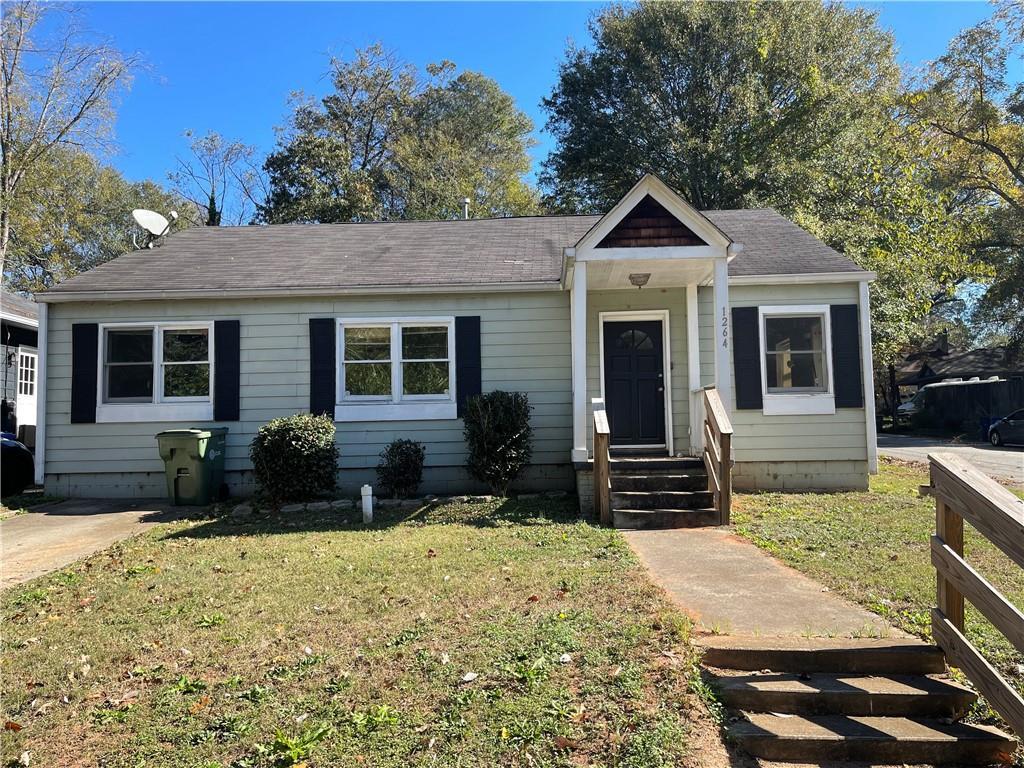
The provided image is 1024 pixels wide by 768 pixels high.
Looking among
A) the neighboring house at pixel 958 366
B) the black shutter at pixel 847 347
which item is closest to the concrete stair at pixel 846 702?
the black shutter at pixel 847 347

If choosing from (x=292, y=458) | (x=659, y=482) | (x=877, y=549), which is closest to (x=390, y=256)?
(x=292, y=458)

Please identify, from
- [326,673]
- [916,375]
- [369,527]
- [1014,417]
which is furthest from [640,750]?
[916,375]

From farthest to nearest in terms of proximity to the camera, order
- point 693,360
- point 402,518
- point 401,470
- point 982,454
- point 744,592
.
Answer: point 982,454 < point 693,360 < point 401,470 < point 402,518 < point 744,592

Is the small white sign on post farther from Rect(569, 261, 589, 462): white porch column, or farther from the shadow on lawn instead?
Rect(569, 261, 589, 462): white porch column

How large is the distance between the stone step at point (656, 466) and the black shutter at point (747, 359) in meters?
1.76

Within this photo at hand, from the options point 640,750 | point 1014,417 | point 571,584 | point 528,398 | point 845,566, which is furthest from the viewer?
point 1014,417

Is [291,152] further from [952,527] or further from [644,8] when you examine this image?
[952,527]

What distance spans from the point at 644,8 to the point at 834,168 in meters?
9.72

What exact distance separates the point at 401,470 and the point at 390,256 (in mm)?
3938

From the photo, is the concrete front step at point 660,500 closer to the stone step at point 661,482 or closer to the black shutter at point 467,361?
the stone step at point 661,482

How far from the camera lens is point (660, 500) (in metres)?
7.37

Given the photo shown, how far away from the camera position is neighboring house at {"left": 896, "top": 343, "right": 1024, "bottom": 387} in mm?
30177

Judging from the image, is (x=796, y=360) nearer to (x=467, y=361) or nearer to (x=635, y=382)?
(x=635, y=382)

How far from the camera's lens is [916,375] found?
3559 centimetres
